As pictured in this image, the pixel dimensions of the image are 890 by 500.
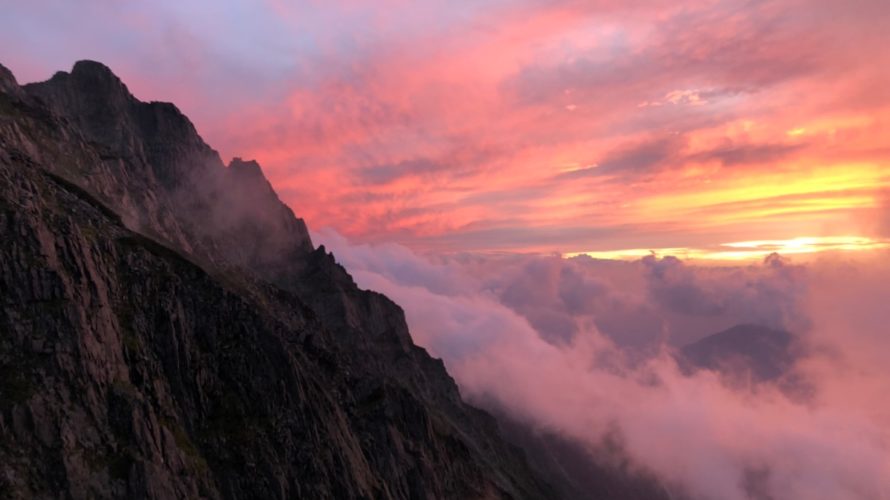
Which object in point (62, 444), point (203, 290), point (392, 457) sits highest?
point (203, 290)

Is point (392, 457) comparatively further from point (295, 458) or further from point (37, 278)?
point (37, 278)

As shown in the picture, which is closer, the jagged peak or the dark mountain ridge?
Answer: the dark mountain ridge

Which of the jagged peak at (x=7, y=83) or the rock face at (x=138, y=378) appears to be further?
the jagged peak at (x=7, y=83)

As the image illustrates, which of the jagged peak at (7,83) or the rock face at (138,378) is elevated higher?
the jagged peak at (7,83)

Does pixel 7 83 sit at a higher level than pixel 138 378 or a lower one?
higher

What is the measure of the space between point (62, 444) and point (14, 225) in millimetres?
34486

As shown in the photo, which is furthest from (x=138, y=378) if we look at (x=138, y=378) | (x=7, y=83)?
(x=7, y=83)

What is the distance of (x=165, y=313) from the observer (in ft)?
323

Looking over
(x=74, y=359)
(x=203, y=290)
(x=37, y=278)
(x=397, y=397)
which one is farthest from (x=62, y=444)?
(x=397, y=397)

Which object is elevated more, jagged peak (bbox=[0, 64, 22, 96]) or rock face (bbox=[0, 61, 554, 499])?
jagged peak (bbox=[0, 64, 22, 96])

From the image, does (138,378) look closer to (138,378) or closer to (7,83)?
(138,378)

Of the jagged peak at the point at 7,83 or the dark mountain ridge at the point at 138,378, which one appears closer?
the dark mountain ridge at the point at 138,378

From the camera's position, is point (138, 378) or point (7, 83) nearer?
point (138, 378)

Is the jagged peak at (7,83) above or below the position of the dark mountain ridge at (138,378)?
above
